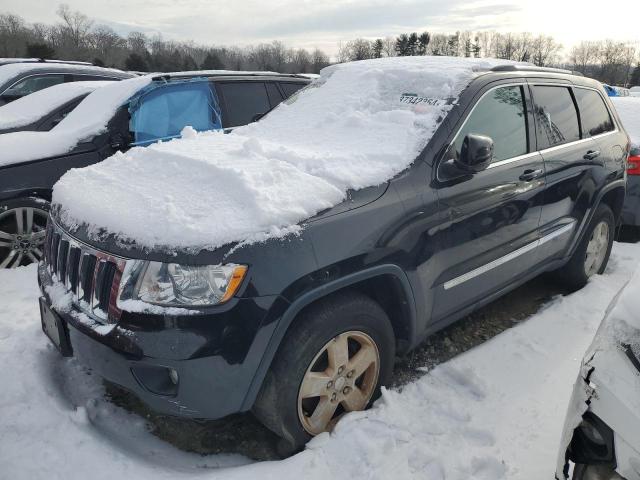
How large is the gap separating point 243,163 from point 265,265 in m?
0.83

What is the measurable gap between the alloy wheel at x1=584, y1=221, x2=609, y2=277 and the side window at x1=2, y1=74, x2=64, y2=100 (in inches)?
326

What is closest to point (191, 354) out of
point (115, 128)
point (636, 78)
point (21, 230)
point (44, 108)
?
point (21, 230)

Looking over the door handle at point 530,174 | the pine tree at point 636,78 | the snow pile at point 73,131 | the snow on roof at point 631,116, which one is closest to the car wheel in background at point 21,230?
the snow pile at point 73,131

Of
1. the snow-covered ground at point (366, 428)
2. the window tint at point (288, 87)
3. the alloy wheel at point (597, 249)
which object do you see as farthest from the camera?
the window tint at point (288, 87)

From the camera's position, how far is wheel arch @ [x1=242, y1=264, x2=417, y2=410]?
6.68 ft

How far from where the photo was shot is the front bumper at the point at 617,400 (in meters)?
1.40

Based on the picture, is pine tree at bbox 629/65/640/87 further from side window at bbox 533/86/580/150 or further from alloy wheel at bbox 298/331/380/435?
alloy wheel at bbox 298/331/380/435

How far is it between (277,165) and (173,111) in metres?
3.38

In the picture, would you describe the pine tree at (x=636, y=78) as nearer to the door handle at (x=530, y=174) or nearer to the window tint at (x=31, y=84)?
the window tint at (x=31, y=84)

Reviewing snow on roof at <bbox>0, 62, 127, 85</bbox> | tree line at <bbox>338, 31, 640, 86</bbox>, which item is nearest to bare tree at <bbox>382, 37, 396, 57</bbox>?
tree line at <bbox>338, 31, 640, 86</bbox>

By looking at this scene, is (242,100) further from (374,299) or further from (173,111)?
(374,299)

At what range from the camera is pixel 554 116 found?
361cm

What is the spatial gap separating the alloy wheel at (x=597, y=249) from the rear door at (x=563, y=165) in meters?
0.43

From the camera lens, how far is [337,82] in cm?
361
